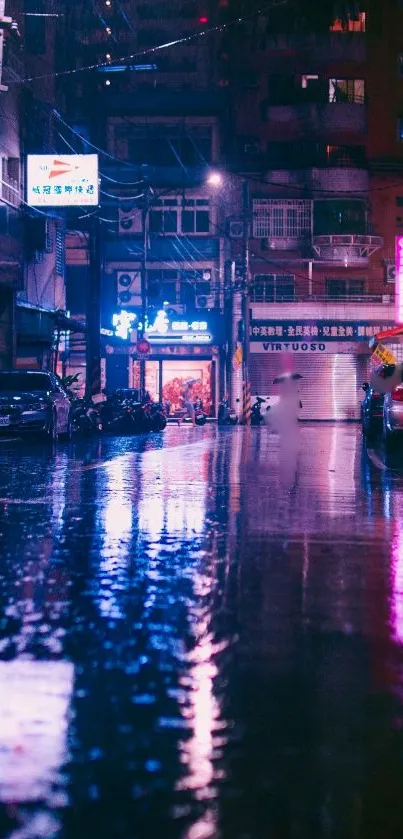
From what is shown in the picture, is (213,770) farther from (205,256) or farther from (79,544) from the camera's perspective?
(205,256)

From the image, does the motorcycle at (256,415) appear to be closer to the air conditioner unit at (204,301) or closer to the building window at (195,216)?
the air conditioner unit at (204,301)

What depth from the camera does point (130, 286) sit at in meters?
60.0

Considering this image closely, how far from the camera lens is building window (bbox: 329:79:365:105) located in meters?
59.5

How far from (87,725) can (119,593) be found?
2.94 meters

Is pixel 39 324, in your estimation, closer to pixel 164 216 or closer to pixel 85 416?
pixel 85 416

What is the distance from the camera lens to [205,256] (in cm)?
5953

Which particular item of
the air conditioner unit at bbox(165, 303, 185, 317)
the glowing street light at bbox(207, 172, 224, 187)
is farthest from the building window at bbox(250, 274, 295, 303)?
the glowing street light at bbox(207, 172, 224, 187)

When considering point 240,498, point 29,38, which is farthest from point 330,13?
point 240,498

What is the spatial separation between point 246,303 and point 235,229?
420cm

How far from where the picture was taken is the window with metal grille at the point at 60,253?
4584 centimetres

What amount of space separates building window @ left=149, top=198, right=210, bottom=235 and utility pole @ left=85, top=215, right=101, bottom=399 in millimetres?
21607

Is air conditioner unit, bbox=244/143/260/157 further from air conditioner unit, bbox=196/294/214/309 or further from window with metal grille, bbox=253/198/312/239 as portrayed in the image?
air conditioner unit, bbox=196/294/214/309

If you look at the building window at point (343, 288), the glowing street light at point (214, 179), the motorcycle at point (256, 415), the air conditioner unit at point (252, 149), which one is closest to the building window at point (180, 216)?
the glowing street light at point (214, 179)

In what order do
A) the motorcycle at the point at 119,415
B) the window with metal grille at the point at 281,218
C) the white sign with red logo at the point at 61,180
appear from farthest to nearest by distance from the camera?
the window with metal grille at the point at 281,218
the motorcycle at the point at 119,415
the white sign with red logo at the point at 61,180
